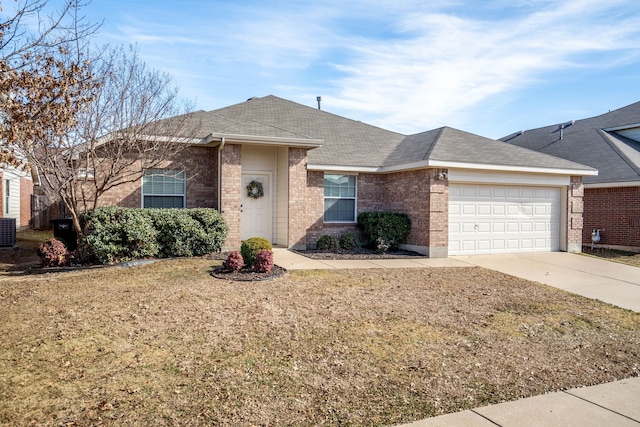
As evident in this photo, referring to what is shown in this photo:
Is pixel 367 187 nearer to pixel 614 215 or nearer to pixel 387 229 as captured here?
pixel 387 229

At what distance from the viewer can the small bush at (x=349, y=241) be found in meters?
13.8

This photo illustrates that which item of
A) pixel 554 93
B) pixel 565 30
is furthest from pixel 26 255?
pixel 554 93

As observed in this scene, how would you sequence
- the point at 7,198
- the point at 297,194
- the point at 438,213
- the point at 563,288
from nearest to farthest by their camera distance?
the point at 563,288 → the point at 438,213 → the point at 297,194 → the point at 7,198

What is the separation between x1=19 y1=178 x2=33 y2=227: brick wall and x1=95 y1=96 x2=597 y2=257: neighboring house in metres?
12.4

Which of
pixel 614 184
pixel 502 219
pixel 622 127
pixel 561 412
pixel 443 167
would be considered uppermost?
pixel 622 127

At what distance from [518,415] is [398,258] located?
883cm

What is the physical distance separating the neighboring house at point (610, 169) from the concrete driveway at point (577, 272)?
341cm

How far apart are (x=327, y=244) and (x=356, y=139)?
17.1 ft

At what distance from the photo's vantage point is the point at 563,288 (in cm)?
956

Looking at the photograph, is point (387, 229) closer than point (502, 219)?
Yes

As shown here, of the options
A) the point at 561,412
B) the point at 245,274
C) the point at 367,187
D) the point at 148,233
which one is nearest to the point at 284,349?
the point at 561,412

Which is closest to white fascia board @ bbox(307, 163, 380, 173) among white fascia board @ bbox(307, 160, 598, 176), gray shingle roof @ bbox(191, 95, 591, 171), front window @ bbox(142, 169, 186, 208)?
white fascia board @ bbox(307, 160, 598, 176)

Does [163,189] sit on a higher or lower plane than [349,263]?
higher

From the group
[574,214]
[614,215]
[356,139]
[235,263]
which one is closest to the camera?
Result: [235,263]
